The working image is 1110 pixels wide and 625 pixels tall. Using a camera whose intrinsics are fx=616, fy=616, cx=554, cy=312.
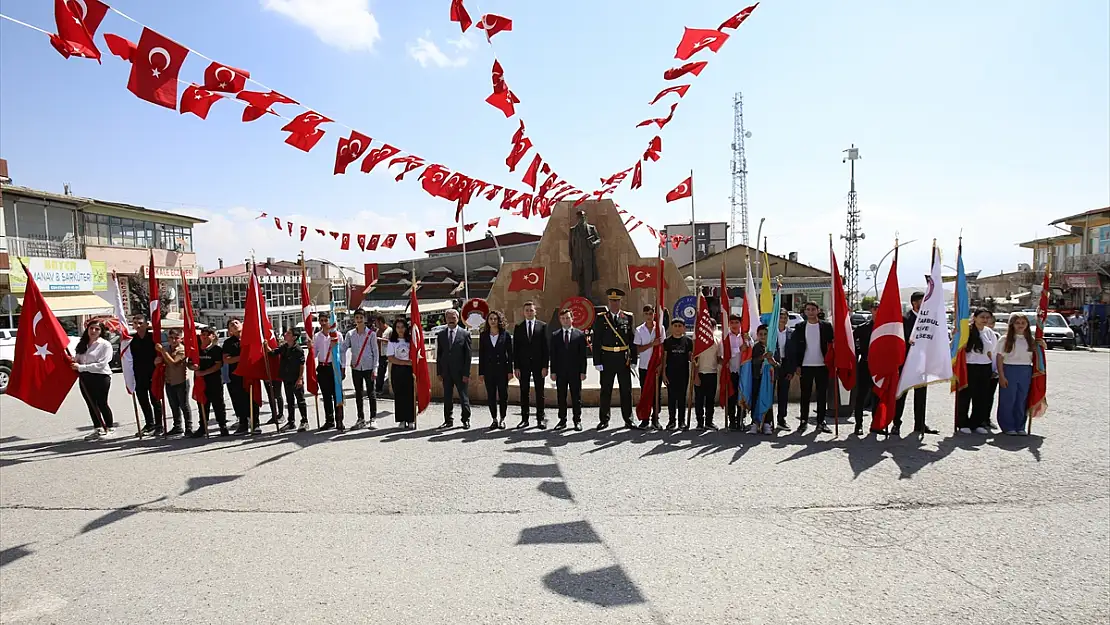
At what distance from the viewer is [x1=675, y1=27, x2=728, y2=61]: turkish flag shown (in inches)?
289

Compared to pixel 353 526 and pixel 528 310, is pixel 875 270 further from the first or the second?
pixel 353 526

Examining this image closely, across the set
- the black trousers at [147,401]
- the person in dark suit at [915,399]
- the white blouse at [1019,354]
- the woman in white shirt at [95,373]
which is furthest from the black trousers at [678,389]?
the woman in white shirt at [95,373]

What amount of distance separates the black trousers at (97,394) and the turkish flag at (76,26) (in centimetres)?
534

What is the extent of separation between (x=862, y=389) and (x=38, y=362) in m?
10.4

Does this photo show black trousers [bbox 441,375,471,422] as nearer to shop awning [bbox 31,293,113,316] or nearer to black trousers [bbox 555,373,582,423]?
black trousers [bbox 555,373,582,423]

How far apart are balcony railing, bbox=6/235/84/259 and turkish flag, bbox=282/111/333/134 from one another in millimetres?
24104

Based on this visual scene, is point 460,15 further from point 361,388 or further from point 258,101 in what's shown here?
point 361,388

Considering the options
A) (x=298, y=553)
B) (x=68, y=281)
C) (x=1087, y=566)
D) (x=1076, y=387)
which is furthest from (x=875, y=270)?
(x=68, y=281)

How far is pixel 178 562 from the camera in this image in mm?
4406

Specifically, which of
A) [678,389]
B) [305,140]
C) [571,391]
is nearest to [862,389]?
[678,389]

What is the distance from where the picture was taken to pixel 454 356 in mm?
8773

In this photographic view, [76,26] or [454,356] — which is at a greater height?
[76,26]

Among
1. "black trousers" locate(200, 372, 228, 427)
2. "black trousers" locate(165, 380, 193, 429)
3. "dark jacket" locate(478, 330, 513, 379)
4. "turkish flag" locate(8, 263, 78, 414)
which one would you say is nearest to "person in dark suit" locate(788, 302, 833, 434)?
"dark jacket" locate(478, 330, 513, 379)

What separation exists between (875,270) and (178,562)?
35.8 m
